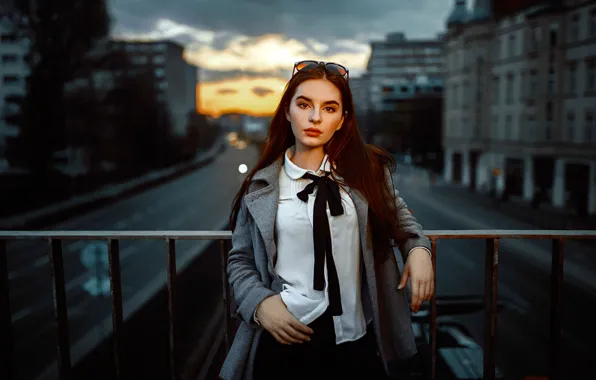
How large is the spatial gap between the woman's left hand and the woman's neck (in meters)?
0.39

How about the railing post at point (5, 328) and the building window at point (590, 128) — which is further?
the building window at point (590, 128)

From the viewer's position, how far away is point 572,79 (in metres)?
22.8

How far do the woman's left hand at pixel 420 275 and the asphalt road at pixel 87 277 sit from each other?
2.15 feet

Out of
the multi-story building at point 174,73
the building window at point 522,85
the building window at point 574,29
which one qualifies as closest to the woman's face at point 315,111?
the building window at point 574,29

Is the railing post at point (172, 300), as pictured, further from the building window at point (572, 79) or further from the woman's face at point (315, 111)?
the building window at point (572, 79)

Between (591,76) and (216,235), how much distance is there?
2395 centimetres

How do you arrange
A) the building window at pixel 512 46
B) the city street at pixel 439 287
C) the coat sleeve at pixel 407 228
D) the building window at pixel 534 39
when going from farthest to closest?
1. the building window at pixel 512 46
2. the building window at pixel 534 39
3. the city street at pixel 439 287
4. the coat sleeve at pixel 407 228

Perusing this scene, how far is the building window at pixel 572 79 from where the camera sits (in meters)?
22.6

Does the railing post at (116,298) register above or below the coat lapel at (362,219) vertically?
below

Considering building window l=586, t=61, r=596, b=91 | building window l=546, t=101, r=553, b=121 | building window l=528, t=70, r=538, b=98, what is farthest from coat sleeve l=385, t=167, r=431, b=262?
building window l=528, t=70, r=538, b=98

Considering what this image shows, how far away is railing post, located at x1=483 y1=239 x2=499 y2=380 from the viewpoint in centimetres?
203

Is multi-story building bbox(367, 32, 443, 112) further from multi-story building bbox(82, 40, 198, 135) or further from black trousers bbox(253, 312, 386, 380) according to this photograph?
black trousers bbox(253, 312, 386, 380)

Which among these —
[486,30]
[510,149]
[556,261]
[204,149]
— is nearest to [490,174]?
[510,149]

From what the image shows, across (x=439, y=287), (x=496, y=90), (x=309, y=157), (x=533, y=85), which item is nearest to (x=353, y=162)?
(x=309, y=157)
